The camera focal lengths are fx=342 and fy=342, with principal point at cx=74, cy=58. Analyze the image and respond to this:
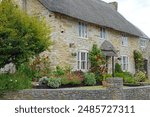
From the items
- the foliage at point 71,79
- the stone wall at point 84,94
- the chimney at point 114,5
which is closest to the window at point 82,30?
the foliage at point 71,79

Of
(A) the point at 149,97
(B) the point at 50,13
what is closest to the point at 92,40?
(B) the point at 50,13

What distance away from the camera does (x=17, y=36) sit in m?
17.1

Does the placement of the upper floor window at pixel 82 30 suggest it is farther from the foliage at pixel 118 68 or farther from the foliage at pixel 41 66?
the foliage at pixel 118 68

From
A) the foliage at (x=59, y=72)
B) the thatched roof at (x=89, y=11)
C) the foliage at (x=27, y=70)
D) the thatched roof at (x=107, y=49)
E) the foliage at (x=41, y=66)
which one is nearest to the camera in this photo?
the foliage at (x=27, y=70)

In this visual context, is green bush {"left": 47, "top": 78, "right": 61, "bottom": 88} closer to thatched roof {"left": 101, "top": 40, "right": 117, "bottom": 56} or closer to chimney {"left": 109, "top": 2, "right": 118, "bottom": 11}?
thatched roof {"left": 101, "top": 40, "right": 117, "bottom": 56}

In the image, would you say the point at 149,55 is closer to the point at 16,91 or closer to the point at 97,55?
the point at 97,55

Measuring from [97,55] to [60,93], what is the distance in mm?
11900

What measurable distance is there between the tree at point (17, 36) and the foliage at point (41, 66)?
522cm

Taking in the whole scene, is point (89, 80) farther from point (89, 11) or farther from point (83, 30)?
point (89, 11)

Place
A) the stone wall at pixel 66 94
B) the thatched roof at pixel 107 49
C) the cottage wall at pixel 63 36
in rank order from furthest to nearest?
the thatched roof at pixel 107 49
the cottage wall at pixel 63 36
the stone wall at pixel 66 94

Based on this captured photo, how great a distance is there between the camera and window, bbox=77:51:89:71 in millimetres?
27812

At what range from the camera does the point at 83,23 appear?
28.7 meters

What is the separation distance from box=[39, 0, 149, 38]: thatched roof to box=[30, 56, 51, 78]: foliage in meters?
3.63

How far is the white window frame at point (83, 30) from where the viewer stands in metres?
28.3
